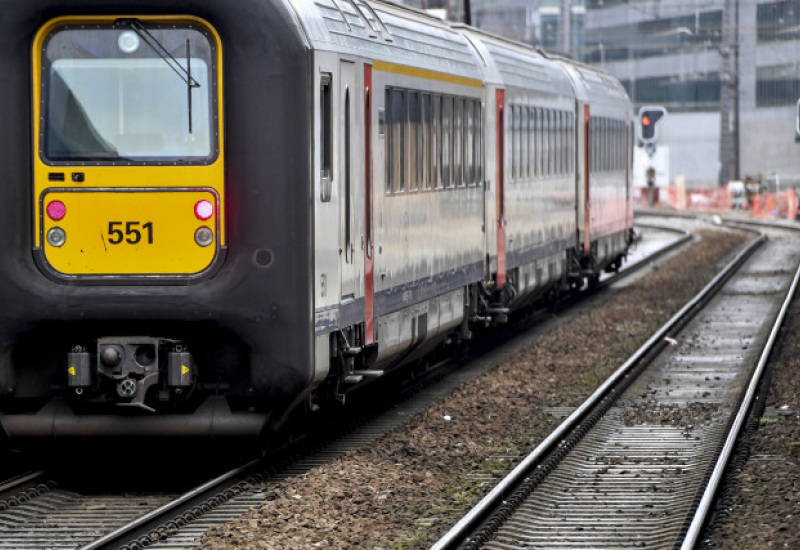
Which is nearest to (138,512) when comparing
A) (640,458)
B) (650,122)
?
(640,458)

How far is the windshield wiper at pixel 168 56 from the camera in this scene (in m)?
11.0

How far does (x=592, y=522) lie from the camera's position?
10.4 m

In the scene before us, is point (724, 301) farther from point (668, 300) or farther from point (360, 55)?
point (360, 55)

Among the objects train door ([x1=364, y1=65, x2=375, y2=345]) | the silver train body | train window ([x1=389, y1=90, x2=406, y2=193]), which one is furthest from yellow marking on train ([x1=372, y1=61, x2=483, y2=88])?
train door ([x1=364, y1=65, x2=375, y2=345])

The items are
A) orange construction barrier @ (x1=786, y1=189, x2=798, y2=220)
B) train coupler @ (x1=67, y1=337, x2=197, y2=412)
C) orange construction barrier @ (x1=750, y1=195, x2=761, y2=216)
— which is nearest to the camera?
train coupler @ (x1=67, y1=337, x2=197, y2=412)

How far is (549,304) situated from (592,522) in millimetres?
15082

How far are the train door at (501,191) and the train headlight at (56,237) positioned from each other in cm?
803

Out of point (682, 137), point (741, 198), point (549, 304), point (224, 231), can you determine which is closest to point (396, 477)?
point (224, 231)

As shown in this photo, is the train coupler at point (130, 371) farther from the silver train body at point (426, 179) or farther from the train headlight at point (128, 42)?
the train headlight at point (128, 42)

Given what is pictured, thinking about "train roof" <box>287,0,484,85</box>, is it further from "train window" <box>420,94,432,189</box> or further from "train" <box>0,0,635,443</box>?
"train window" <box>420,94,432,189</box>

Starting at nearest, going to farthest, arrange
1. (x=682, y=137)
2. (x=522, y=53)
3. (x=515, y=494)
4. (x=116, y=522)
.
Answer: (x=116, y=522) < (x=515, y=494) < (x=522, y=53) < (x=682, y=137)

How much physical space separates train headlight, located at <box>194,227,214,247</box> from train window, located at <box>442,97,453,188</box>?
4684mm

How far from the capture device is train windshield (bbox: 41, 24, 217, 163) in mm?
11023

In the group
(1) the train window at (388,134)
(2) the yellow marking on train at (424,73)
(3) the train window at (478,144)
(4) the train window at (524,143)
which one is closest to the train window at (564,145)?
(4) the train window at (524,143)
